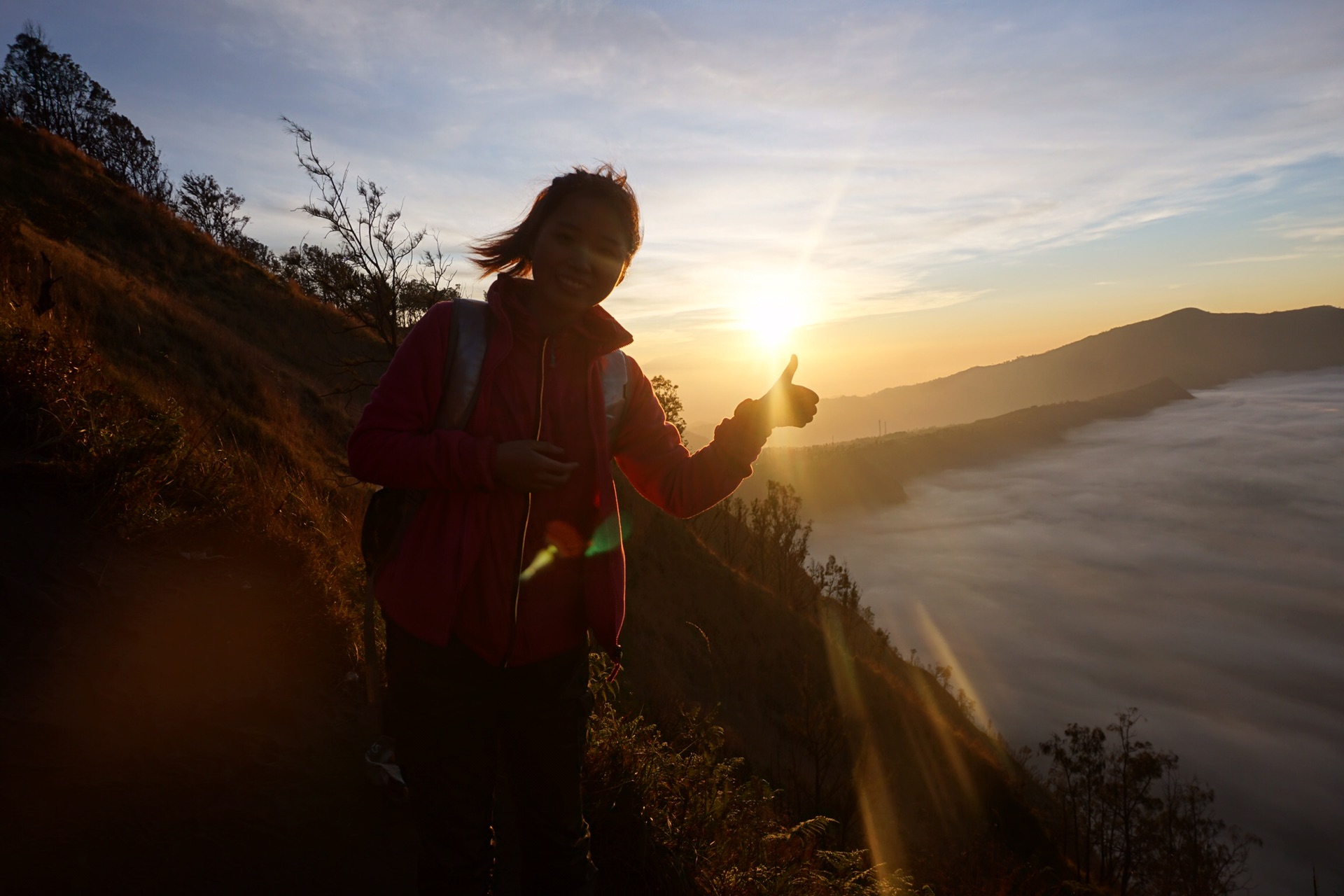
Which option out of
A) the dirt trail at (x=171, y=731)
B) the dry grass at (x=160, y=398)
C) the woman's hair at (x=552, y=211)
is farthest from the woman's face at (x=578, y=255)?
the dry grass at (x=160, y=398)

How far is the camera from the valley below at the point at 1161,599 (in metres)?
84.3

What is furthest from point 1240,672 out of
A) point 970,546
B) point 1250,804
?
point 970,546

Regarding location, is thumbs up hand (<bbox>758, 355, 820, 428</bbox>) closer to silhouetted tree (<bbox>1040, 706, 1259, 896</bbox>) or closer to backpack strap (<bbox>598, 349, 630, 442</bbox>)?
backpack strap (<bbox>598, 349, 630, 442</bbox>)

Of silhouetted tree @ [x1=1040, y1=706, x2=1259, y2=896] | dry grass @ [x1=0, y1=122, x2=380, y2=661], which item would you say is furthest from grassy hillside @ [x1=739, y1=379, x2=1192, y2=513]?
dry grass @ [x1=0, y1=122, x2=380, y2=661]

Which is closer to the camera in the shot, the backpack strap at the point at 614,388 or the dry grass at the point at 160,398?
the backpack strap at the point at 614,388

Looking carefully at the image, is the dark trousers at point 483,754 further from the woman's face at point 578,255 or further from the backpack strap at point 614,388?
the woman's face at point 578,255

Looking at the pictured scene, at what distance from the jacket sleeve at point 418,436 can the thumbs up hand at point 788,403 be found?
759 mm

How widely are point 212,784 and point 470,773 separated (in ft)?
5.65

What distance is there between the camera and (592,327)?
185 cm

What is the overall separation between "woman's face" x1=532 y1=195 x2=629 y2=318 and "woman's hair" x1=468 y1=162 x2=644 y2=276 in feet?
0.11

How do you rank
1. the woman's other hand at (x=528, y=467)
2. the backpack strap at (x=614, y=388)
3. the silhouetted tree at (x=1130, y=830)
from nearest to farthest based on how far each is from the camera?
1. the woman's other hand at (x=528, y=467)
2. the backpack strap at (x=614, y=388)
3. the silhouetted tree at (x=1130, y=830)

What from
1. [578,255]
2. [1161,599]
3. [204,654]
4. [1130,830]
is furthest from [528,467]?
[1161,599]

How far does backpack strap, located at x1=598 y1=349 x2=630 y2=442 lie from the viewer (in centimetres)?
187

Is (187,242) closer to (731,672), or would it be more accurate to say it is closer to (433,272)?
(433,272)
